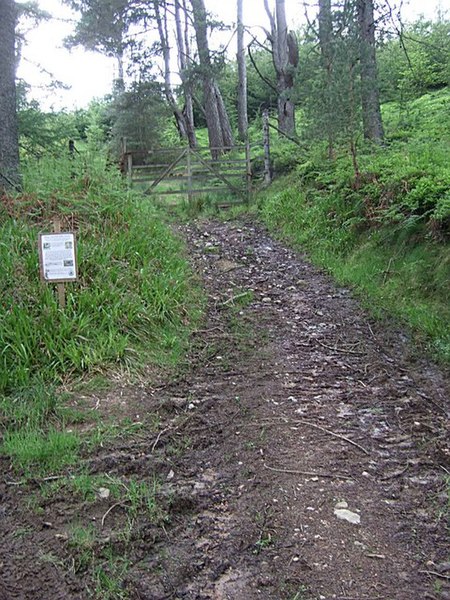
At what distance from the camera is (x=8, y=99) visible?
26.1 ft

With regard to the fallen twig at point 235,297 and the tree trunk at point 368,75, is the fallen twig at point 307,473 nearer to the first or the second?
the fallen twig at point 235,297

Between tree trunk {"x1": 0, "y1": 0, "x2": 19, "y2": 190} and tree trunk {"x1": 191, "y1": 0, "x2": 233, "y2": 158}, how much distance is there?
8.28m

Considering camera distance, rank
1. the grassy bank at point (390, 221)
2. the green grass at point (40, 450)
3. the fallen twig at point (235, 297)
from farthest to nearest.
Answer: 1. the fallen twig at point (235, 297)
2. the grassy bank at point (390, 221)
3. the green grass at point (40, 450)

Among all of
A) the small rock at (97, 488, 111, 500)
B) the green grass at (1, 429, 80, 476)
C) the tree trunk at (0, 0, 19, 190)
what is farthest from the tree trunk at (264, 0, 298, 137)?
the small rock at (97, 488, 111, 500)

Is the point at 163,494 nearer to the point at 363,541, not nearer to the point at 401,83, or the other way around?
the point at 363,541

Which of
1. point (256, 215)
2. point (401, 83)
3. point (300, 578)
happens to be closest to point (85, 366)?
point (300, 578)

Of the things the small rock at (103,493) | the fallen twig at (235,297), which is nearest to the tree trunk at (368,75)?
the fallen twig at (235,297)

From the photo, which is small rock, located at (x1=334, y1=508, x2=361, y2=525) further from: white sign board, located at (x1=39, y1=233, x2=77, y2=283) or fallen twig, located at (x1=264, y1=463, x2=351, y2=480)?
white sign board, located at (x1=39, y1=233, x2=77, y2=283)

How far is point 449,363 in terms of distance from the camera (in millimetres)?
4730

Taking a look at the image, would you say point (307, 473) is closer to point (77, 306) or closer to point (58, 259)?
point (77, 306)

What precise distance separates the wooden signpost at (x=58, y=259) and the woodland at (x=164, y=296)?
0.75 feet

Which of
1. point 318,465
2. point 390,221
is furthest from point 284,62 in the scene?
point 318,465

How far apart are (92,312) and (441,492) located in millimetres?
3737

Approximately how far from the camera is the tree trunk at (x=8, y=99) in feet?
25.8
